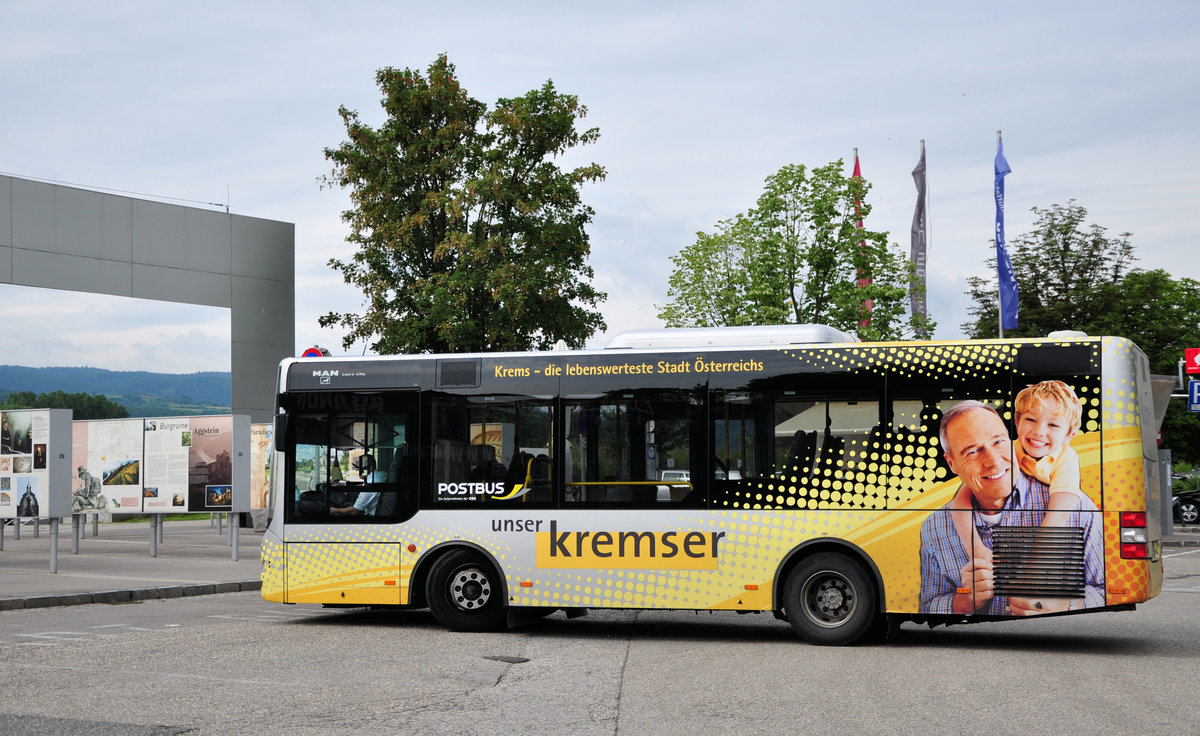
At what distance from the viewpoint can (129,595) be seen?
16672 millimetres

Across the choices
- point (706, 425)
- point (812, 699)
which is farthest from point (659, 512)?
point (812, 699)

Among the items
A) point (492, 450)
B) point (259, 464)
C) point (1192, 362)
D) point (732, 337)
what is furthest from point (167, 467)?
point (1192, 362)

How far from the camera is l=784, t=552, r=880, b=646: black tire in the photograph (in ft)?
39.3

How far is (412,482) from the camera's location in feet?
44.6

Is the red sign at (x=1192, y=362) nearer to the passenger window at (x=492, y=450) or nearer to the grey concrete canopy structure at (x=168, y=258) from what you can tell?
the grey concrete canopy structure at (x=168, y=258)

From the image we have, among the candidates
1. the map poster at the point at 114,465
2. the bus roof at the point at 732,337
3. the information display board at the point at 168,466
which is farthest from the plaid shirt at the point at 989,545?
the map poster at the point at 114,465

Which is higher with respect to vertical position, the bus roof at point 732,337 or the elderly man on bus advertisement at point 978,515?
the bus roof at point 732,337

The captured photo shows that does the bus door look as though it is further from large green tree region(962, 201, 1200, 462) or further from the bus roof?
large green tree region(962, 201, 1200, 462)

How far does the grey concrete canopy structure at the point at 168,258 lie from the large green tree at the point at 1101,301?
24.6m

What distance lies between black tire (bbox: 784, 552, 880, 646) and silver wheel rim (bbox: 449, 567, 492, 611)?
10.6 ft

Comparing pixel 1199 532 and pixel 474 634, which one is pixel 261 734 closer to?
pixel 474 634

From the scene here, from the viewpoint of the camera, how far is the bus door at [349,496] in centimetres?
1359

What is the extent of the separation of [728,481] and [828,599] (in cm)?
150

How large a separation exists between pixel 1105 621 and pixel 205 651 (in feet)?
33.0
